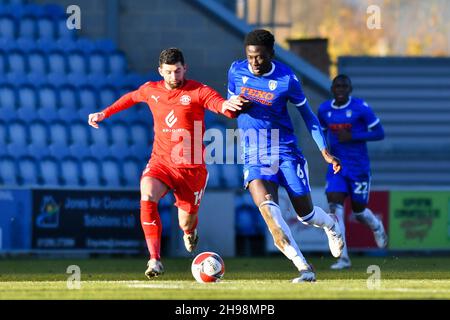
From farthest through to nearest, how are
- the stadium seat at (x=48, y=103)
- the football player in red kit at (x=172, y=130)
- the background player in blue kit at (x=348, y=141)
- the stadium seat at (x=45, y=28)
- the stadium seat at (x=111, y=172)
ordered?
the stadium seat at (x=45, y=28) < the stadium seat at (x=48, y=103) < the stadium seat at (x=111, y=172) < the background player in blue kit at (x=348, y=141) < the football player in red kit at (x=172, y=130)

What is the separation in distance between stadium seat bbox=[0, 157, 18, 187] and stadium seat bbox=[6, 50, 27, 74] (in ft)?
5.93

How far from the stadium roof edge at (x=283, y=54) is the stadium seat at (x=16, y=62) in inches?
115

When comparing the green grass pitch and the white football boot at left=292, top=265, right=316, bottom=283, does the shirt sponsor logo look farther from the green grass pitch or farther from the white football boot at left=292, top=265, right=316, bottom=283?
the white football boot at left=292, top=265, right=316, bottom=283

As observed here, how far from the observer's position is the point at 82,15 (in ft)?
70.8

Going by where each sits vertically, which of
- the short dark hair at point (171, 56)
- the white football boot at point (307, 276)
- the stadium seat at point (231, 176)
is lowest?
the white football boot at point (307, 276)

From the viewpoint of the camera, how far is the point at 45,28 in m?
21.4

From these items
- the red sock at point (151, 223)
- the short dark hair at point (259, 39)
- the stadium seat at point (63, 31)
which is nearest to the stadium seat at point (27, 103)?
the stadium seat at point (63, 31)

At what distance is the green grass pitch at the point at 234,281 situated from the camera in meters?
9.96

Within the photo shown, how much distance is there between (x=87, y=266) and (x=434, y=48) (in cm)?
3823

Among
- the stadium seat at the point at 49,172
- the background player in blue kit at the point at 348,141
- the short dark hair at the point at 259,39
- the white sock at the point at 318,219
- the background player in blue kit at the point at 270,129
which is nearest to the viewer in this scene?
the short dark hair at the point at 259,39

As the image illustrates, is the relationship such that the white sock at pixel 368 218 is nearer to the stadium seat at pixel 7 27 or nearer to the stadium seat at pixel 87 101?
the stadium seat at pixel 87 101

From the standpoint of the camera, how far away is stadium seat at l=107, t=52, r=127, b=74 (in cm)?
2122

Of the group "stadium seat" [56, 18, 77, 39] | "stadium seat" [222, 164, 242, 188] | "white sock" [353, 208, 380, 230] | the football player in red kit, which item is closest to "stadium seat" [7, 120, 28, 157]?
"stadium seat" [56, 18, 77, 39]
